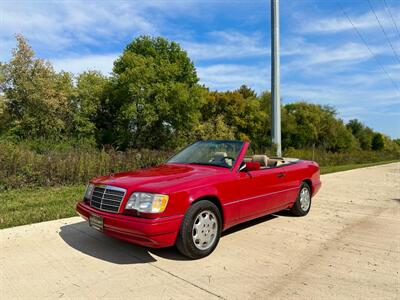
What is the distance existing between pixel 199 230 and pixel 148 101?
109ft

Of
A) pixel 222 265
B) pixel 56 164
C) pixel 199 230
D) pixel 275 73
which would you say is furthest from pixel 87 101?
pixel 222 265

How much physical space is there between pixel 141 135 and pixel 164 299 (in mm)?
34136

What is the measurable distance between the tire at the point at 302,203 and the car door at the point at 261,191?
0.63 meters

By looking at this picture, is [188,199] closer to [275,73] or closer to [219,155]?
[219,155]

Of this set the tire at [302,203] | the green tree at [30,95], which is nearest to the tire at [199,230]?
the tire at [302,203]

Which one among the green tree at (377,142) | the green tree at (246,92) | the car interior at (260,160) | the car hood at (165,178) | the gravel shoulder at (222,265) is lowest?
the gravel shoulder at (222,265)

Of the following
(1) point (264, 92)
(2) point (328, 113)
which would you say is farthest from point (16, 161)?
(2) point (328, 113)

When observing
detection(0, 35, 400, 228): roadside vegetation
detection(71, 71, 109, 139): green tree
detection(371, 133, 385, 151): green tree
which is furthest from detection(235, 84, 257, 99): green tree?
detection(371, 133, 385, 151): green tree

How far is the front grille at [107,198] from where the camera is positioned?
4.12 m

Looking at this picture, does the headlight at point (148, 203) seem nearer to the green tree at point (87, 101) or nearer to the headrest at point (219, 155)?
the headrest at point (219, 155)

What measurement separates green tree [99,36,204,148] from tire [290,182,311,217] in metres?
29.0

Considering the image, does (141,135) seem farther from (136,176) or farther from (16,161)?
(136,176)

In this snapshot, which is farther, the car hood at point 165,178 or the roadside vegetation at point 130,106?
the roadside vegetation at point 130,106

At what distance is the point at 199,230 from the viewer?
169 inches
